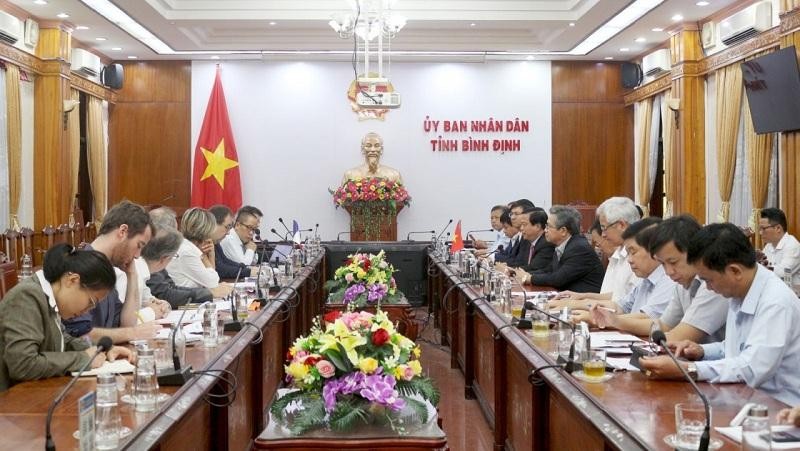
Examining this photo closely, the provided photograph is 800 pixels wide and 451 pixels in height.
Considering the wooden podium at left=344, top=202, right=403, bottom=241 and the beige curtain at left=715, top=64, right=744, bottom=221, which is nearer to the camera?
the beige curtain at left=715, top=64, right=744, bottom=221

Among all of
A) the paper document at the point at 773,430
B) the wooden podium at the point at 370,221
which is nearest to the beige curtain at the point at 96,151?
the wooden podium at the point at 370,221

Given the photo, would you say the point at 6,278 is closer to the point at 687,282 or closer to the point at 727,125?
the point at 687,282

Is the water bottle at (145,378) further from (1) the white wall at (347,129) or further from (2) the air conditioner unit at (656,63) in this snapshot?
(1) the white wall at (347,129)

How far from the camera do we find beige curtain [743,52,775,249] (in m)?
7.80

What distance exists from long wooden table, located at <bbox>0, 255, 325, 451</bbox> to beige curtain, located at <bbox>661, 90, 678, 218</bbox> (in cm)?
608

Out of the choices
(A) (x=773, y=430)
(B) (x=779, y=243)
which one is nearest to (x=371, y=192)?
(B) (x=779, y=243)

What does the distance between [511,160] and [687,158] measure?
8.82 feet

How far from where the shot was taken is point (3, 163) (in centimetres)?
841

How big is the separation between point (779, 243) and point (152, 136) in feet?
26.3

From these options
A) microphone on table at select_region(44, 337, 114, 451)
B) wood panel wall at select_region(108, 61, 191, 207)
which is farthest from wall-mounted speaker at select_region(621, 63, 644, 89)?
microphone on table at select_region(44, 337, 114, 451)

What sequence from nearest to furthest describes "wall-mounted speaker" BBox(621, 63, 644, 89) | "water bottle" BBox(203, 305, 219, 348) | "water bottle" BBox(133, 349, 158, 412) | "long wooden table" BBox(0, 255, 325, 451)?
"long wooden table" BBox(0, 255, 325, 451)
"water bottle" BBox(133, 349, 158, 412)
"water bottle" BBox(203, 305, 219, 348)
"wall-mounted speaker" BBox(621, 63, 644, 89)

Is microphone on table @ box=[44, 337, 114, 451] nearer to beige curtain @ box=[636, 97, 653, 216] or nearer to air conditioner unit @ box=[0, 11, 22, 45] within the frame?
air conditioner unit @ box=[0, 11, 22, 45]

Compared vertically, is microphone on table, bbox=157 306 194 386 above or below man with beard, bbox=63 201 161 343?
below

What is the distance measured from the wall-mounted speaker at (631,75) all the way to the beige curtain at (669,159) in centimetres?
106
